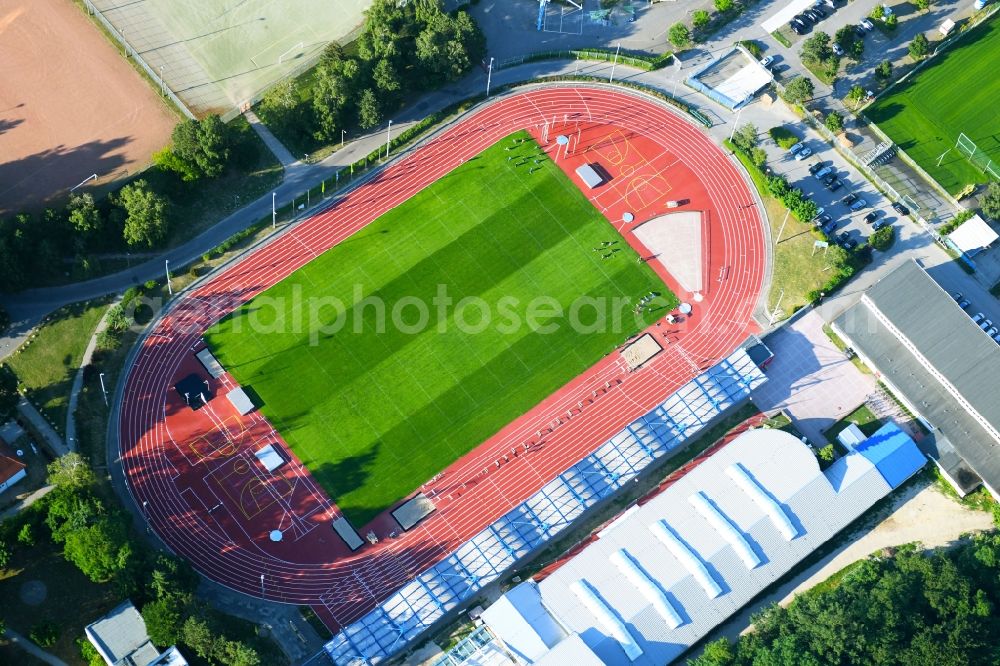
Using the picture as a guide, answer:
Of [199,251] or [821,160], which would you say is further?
[821,160]

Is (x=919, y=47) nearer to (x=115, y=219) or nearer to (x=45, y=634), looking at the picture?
(x=115, y=219)

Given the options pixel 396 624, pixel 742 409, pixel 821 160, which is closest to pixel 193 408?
pixel 396 624

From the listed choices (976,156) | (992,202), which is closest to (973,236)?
(992,202)

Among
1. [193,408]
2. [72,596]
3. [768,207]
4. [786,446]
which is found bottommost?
[786,446]

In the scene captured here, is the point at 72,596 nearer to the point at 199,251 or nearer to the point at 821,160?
the point at 199,251

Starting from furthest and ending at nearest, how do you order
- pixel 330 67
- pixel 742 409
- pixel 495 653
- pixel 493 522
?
1. pixel 330 67
2. pixel 742 409
3. pixel 493 522
4. pixel 495 653

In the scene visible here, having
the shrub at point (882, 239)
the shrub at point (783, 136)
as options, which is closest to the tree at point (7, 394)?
the shrub at point (783, 136)
